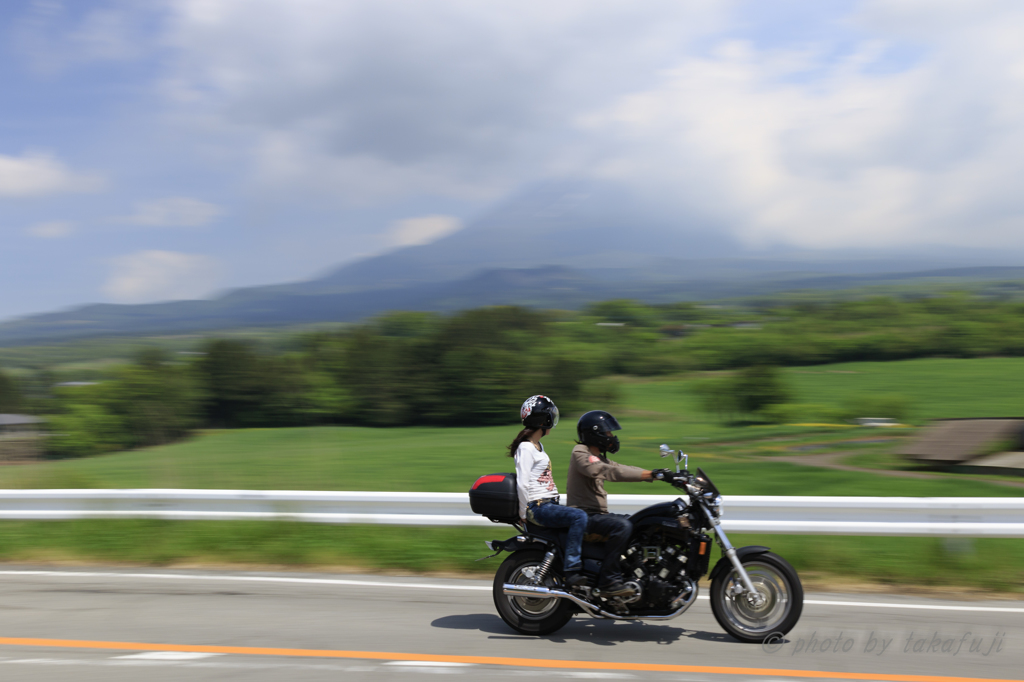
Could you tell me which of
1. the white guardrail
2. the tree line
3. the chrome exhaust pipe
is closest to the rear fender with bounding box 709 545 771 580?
the chrome exhaust pipe

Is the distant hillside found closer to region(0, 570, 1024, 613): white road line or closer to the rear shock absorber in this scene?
region(0, 570, 1024, 613): white road line

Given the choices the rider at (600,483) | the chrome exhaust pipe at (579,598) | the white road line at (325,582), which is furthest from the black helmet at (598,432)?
the white road line at (325,582)

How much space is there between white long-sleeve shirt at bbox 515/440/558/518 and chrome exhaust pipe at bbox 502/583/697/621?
469mm

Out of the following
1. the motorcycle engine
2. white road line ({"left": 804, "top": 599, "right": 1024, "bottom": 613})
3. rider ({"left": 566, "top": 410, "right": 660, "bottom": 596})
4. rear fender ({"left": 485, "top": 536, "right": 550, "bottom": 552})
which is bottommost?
white road line ({"left": 804, "top": 599, "right": 1024, "bottom": 613})

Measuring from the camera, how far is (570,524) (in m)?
5.20

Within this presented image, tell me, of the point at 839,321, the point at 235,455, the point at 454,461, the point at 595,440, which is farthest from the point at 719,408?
the point at 595,440

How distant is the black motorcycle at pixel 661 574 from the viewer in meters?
4.94

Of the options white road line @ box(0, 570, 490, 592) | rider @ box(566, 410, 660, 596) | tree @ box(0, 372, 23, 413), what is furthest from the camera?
tree @ box(0, 372, 23, 413)

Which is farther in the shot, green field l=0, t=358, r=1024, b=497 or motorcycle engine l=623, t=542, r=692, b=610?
green field l=0, t=358, r=1024, b=497

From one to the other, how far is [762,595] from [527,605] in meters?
1.45

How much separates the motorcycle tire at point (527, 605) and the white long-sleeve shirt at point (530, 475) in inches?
12.0

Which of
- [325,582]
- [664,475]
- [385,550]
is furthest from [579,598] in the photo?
[385,550]

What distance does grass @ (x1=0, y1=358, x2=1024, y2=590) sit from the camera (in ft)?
23.3

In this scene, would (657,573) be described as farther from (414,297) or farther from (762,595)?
(414,297)
